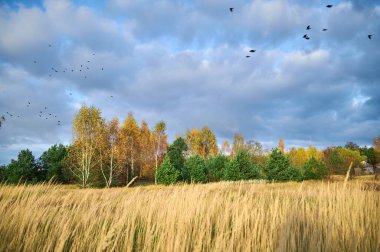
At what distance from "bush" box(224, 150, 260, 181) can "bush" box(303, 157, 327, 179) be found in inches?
228

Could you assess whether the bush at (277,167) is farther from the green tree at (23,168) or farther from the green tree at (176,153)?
the green tree at (23,168)

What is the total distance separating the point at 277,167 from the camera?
2733 centimetres

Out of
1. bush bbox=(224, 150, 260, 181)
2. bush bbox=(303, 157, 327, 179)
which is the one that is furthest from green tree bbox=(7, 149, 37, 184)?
bush bbox=(303, 157, 327, 179)

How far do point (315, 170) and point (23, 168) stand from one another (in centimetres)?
3499

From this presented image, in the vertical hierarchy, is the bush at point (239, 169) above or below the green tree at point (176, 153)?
below

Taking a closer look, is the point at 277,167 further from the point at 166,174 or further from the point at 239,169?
the point at 166,174

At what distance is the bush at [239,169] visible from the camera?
91.2 feet

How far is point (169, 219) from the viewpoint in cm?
341

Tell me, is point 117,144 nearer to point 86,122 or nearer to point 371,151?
point 86,122

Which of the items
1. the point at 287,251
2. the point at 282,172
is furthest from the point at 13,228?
the point at 282,172

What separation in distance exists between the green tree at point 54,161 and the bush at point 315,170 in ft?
98.2

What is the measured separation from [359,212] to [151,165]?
134ft

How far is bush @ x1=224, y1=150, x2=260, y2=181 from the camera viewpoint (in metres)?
27.8

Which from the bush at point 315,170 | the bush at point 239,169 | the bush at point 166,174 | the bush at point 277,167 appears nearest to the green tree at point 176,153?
the bush at point 166,174
